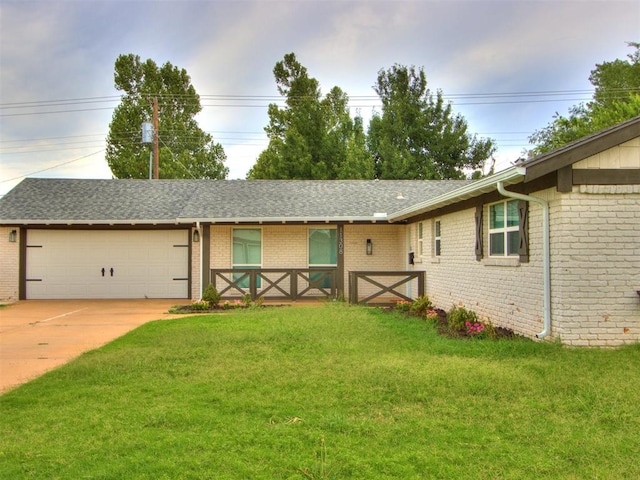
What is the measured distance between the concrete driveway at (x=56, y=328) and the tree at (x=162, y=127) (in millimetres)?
17767

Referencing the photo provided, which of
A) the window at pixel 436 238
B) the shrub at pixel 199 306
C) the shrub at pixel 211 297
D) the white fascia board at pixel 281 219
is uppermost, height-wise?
the white fascia board at pixel 281 219

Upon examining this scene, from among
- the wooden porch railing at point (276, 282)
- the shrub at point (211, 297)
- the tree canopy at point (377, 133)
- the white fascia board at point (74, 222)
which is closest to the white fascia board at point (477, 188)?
the wooden porch railing at point (276, 282)

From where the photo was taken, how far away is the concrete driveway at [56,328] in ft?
23.8

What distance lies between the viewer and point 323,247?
1650 centimetres

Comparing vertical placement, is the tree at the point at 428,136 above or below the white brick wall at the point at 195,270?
above

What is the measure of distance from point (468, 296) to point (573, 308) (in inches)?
137

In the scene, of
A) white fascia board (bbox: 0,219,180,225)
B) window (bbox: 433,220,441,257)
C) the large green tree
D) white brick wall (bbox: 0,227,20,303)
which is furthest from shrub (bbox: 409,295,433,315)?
the large green tree

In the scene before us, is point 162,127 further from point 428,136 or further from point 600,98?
point 600,98

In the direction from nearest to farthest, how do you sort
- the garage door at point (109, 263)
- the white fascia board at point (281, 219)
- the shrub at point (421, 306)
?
the shrub at point (421, 306), the white fascia board at point (281, 219), the garage door at point (109, 263)

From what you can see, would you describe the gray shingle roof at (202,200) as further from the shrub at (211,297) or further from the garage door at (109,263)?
the shrub at (211,297)

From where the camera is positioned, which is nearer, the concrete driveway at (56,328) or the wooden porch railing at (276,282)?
the concrete driveway at (56,328)

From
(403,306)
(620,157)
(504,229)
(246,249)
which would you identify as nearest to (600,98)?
(403,306)

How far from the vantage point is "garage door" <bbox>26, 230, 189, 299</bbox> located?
17047mm

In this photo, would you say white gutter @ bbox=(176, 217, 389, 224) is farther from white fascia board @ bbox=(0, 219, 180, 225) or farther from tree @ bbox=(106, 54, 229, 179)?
tree @ bbox=(106, 54, 229, 179)
